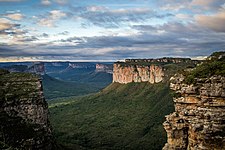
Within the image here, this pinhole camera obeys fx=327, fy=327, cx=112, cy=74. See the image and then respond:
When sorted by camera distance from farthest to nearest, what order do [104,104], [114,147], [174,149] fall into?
[104,104] < [114,147] < [174,149]

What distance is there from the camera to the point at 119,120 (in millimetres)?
147125

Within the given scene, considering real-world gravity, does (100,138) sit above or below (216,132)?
below

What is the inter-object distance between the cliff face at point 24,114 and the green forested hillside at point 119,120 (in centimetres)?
2722

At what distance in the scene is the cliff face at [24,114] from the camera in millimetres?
68575

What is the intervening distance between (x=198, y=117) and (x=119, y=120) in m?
120

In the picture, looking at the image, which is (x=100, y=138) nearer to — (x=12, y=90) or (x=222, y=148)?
(x=12, y=90)

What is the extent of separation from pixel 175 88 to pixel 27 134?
45997mm

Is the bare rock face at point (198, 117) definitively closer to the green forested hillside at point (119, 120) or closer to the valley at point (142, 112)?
the valley at point (142, 112)

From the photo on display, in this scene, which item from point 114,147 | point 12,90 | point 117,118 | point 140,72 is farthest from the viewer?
point 140,72

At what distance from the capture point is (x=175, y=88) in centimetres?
3275

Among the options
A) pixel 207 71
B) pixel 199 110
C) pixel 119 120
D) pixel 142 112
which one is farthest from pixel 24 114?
pixel 142 112

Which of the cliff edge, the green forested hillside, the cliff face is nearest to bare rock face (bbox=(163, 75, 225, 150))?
the cliff edge

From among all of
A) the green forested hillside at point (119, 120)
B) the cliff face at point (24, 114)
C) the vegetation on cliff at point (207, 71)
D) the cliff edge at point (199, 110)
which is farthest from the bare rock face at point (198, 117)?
the green forested hillside at point (119, 120)

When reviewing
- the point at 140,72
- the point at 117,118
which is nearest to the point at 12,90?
the point at 117,118
